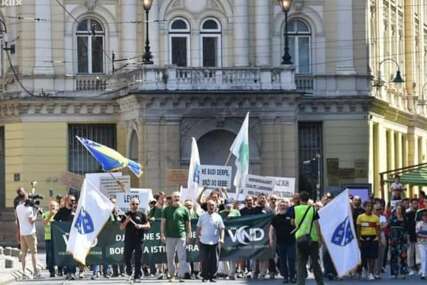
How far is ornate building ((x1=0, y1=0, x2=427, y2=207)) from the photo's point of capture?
6225 centimetres

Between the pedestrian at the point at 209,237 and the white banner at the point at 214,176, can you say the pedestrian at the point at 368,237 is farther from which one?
the white banner at the point at 214,176

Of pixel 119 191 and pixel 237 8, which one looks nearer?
pixel 119 191

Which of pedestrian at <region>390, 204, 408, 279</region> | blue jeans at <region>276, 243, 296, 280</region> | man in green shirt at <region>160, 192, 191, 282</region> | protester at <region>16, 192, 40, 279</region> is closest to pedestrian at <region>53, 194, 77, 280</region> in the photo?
protester at <region>16, 192, 40, 279</region>

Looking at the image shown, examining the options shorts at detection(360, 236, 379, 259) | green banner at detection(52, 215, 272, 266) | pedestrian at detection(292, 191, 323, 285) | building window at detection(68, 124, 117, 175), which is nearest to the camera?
pedestrian at detection(292, 191, 323, 285)

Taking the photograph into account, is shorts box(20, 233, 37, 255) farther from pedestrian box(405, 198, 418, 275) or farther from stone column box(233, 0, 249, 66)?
→ stone column box(233, 0, 249, 66)

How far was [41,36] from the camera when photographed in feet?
212

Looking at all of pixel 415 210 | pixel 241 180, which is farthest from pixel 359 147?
pixel 415 210

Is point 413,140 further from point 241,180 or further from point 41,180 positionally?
point 241,180

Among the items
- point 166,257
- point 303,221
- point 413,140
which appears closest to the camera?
point 303,221

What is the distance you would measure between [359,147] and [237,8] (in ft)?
23.4

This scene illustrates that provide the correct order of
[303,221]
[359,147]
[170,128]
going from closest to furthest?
[303,221] < [170,128] < [359,147]

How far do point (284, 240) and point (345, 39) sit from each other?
92.4 ft

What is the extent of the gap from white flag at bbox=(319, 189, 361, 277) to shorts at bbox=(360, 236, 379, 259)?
1410 millimetres

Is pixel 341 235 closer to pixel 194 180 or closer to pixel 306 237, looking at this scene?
pixel 306 237
